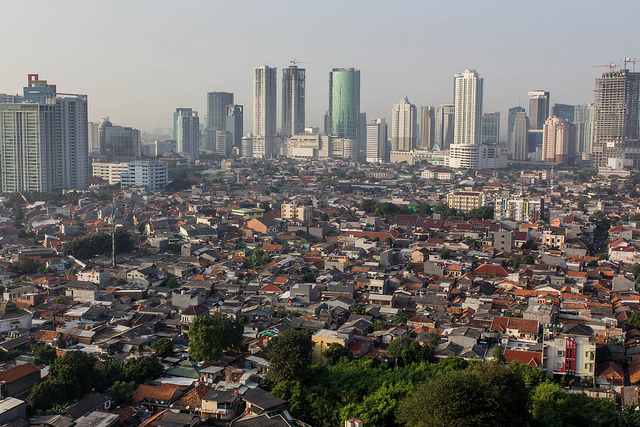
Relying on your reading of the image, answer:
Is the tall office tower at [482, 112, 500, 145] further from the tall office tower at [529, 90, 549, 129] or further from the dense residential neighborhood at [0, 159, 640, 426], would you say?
the dense residential neighborhood at [0, 159, 640, 426]

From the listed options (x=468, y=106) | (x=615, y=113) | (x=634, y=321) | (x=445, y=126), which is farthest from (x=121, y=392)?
(x=445, y=126)

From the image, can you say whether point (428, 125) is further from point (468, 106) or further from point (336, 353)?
point (336, 353)

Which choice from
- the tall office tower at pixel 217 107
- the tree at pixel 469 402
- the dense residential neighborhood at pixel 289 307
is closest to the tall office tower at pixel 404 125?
the tall office tower at pixel 217 107

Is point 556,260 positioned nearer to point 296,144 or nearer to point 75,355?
point 75,355

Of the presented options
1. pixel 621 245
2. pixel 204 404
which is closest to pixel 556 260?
pixel 621 245

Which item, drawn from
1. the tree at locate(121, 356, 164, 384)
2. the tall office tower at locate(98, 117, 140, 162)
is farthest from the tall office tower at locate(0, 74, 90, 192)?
the tree at locate(121, 356, 164, 384)
